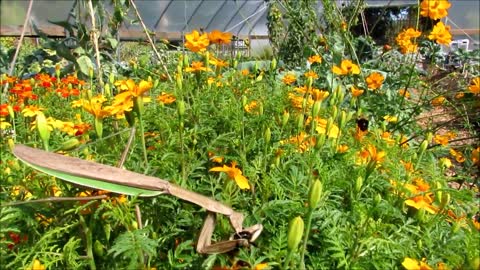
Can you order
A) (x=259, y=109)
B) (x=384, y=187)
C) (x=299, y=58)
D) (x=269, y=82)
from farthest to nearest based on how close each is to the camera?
(x=299, y=58) < (x=269, y=82) < (x=259, y=109) < (x=384, y=187)

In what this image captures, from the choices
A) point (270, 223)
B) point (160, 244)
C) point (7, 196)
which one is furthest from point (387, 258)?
point (7, 196)

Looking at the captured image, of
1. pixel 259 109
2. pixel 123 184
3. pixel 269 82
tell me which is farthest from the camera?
pixel 269 82

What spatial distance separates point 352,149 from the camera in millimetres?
1059

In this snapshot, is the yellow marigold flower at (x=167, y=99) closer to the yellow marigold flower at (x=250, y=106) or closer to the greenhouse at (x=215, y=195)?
the greenhouse at (x=215, y=195)

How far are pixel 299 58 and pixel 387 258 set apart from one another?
11.2 feet

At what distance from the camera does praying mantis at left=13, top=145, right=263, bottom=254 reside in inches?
23.9

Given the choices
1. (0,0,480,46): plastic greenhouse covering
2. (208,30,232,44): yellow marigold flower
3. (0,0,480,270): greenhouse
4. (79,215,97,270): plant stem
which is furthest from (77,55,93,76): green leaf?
(0,0,480,46): plastic greenhouse covering

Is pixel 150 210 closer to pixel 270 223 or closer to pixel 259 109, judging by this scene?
pixel 270 223

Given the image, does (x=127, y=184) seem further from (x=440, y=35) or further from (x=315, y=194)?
(x=440, y=35)

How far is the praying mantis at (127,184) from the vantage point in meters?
0.61

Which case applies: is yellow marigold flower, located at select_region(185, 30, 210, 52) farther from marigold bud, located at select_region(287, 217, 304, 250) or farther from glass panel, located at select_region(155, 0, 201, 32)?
glass panel, located at select_region(155, 0, 201, 32)

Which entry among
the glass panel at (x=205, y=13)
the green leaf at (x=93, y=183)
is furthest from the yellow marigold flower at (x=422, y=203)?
the glass panel at (x=205, y=13)

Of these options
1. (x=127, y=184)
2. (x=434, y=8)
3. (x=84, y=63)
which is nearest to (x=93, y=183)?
(x=127, y=184)

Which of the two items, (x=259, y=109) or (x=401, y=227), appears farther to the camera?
(x=259, y=109)
